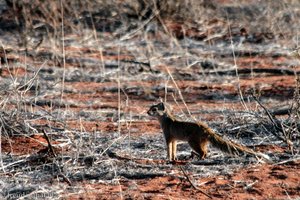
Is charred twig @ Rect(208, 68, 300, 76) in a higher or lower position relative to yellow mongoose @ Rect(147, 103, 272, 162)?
lower

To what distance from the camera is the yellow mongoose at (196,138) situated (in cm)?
698

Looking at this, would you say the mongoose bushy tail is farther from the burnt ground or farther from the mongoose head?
the mongoose head

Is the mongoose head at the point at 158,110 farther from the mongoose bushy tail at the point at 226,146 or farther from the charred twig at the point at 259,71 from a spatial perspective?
the charred twig at the point at 259,71

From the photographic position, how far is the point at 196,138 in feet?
23.2

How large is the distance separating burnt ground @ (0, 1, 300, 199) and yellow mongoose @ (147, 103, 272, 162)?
4.6 inches

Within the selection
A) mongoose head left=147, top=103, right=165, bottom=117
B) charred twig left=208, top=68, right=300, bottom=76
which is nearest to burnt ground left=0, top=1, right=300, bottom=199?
charred twig left=208, top=68, right=300, bottom=76

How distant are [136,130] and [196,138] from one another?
6.85ft

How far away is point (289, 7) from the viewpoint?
18.2 m

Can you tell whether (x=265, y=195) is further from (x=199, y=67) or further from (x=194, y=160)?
(x=199, y=67)

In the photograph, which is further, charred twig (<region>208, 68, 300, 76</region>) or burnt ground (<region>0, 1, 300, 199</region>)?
charred twig (<region>208, 68, 300, 76</region>)

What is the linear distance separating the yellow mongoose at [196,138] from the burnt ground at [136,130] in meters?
0.12

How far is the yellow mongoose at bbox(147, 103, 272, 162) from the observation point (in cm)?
698

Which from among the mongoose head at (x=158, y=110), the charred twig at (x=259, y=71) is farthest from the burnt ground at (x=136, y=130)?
the mongoose head at (x=158, y=110)

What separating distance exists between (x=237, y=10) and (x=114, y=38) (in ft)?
14.3
